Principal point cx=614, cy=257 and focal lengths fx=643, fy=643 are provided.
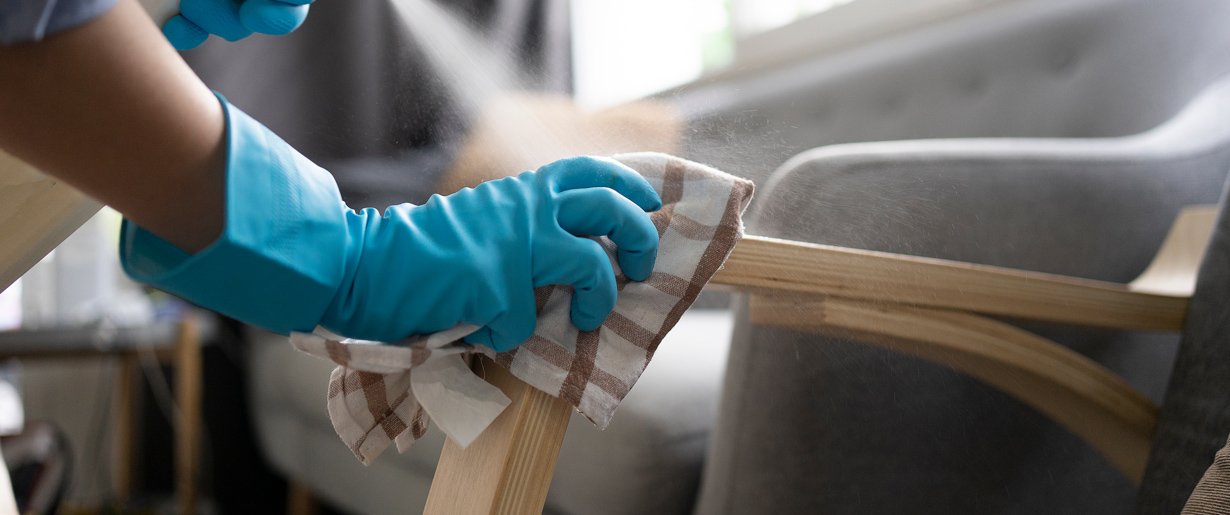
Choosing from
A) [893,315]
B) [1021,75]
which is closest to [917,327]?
[893,315]

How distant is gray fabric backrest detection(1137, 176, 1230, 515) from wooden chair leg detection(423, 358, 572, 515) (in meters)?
0.46

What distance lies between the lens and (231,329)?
5.32 feet

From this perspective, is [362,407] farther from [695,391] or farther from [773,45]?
[773,45]

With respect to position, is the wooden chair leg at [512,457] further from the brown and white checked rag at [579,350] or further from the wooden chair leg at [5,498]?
the wooden chair leg at [5,498]

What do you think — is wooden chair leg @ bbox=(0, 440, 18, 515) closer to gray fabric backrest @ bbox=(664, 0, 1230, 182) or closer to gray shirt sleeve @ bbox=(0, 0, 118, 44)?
gray shirt sleeve @ bbox=(0, 0, 118, 44)

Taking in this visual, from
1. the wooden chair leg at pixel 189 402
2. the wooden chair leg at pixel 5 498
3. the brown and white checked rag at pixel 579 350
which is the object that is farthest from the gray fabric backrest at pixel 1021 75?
the wooden chair leg at pixel 189 402

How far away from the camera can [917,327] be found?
0.40 metres

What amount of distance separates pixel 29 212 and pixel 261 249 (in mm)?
170

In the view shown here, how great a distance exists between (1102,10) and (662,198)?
Result: 1.02m

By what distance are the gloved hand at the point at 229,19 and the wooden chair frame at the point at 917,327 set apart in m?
0.20

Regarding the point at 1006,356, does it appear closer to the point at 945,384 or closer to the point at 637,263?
the point at 945,384

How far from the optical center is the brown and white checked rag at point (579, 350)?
0.27m

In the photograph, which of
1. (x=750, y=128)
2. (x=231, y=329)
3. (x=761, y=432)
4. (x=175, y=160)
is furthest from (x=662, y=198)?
(x=231, y=329)

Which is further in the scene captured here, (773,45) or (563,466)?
(773,45)
